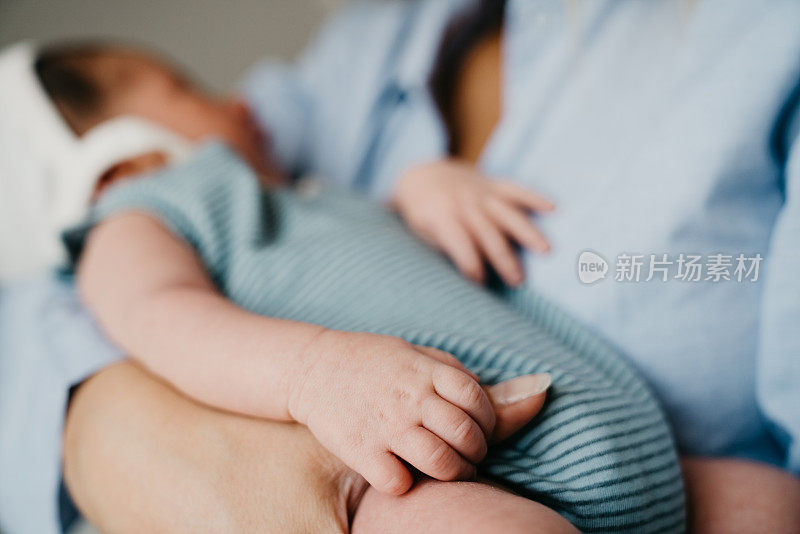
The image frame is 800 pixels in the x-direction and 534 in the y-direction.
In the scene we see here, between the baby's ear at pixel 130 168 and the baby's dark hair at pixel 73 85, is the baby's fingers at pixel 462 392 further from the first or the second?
the baby's dark hair at pixel 73 85

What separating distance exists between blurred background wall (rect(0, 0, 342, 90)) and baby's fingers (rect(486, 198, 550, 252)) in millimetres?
1002

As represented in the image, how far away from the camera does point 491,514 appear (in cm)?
27

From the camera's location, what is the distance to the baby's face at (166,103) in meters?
0.76

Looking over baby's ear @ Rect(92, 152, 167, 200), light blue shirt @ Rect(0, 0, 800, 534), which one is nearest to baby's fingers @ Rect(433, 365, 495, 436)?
light blue shirt @ Rect(0, 0, 800, 534)

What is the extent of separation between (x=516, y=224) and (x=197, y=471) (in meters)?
0.34

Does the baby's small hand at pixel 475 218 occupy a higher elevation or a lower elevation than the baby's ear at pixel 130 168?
higher

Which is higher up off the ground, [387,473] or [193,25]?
[193,25]

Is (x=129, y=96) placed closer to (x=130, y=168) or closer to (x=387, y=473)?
(x=130, y=168)

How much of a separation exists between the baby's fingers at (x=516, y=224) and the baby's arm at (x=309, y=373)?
19 cm

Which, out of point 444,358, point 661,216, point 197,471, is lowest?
point 197,471

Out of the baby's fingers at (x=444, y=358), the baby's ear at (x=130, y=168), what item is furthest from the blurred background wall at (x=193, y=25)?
the baby's fingers at (x=444, y=358)

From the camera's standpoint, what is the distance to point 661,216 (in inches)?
16.0

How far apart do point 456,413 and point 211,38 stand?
1.26 meters

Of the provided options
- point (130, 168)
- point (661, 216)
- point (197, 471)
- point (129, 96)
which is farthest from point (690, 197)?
point (129, 96)
